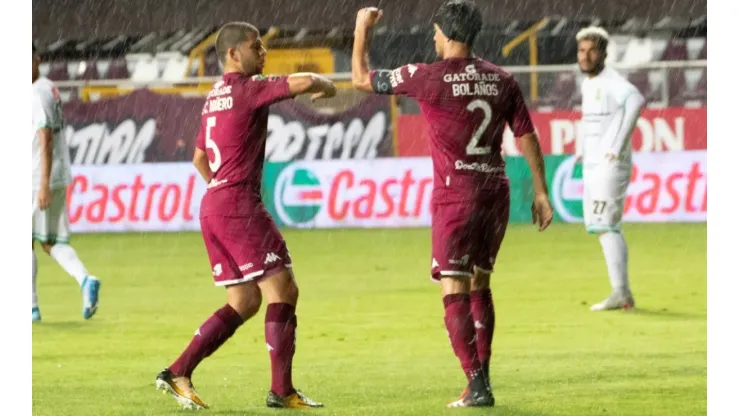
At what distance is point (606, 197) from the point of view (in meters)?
7.79

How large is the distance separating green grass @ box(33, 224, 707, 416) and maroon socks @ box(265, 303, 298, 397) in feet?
0.41

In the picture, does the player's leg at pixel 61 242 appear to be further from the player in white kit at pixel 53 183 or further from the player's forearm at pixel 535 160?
the player's forearm at pixel 535 160

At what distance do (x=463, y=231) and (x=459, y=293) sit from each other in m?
0.22

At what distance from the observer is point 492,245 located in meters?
5.13

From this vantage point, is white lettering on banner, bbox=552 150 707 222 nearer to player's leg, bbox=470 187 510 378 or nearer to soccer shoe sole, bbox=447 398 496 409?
player's leg, bbox=470 187 510 378

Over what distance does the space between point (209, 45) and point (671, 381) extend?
449 inches

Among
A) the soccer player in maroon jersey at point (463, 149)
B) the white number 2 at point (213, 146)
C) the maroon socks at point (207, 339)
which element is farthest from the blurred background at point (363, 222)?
the white number 2 at point (213, 146)

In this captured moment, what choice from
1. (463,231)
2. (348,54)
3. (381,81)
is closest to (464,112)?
(381,81)

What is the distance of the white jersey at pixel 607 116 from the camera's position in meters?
7.73

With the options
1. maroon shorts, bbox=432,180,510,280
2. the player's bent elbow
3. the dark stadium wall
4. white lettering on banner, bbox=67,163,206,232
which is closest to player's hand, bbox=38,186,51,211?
the player's bent elbow

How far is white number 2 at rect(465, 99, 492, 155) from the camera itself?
5.00 m

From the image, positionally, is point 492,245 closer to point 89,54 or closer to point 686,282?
point 686,282

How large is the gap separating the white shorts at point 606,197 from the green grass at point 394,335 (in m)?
0.49
